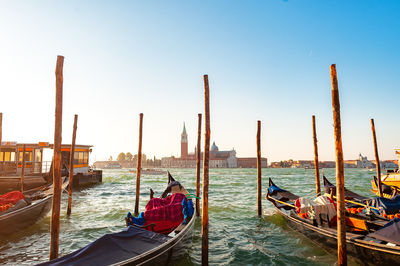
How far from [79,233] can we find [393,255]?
8.48 metres

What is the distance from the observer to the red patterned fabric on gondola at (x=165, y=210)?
6352 mm

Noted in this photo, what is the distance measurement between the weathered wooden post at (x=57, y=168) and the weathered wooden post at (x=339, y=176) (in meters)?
5.31

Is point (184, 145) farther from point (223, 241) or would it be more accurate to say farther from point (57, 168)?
point (57, 168)

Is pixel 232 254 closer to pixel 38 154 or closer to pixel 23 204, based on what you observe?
pixel 23 204

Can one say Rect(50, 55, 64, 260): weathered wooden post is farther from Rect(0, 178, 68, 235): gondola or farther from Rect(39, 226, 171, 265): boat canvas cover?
Rect(0, 178, 68, 235): gondola

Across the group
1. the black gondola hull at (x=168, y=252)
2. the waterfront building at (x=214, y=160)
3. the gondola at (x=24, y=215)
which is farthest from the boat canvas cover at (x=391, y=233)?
the waterfront building at (x=214, y=160)

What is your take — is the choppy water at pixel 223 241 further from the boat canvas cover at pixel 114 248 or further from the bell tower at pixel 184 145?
the bell tower at pixel 184 145

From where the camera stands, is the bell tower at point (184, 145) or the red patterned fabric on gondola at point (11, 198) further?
the bell tower at point (184, 145)

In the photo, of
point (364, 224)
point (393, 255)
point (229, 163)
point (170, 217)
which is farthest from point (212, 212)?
point (229, 163)

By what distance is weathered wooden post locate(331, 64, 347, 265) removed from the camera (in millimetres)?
4535

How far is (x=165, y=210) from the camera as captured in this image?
21.7 ft

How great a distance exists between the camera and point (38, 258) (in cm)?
602

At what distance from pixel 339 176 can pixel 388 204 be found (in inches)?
Result: 190

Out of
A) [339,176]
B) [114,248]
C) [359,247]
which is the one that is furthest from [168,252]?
[359,247]
